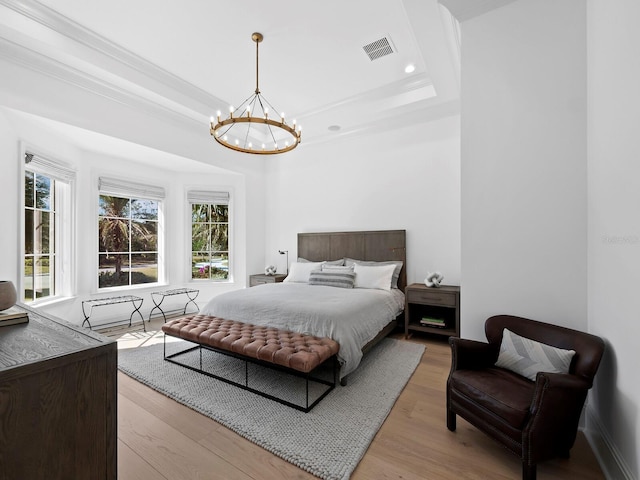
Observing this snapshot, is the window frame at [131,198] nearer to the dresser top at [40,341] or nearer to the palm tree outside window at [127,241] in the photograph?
the palm tree outside window at [127,241]

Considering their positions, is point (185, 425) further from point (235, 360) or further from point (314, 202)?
point (314, 202)

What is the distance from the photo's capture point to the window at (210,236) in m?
5.40

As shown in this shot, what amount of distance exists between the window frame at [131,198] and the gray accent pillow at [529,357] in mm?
4988

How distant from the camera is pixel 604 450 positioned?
5.29 feet

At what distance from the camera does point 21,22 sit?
241 centimetres

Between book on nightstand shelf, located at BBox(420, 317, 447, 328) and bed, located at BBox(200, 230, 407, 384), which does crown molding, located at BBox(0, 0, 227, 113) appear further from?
book on nightstand shelf, located at BBox(420, 317, 447, 328)

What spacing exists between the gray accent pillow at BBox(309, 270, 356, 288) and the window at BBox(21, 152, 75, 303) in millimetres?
3252

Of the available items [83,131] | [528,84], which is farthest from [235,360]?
[528,84]

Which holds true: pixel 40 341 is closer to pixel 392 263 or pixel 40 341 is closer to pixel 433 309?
pixel 392 263

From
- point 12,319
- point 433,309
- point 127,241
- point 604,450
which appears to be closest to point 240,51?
point 12,319

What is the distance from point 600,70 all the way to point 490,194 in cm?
88

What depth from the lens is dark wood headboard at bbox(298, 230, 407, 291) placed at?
A: 4.31 metres

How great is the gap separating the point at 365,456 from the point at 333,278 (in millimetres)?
2443

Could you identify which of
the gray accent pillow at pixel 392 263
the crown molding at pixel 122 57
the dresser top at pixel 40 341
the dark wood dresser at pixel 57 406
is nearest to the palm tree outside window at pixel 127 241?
the crown molding at pixel 122 57
